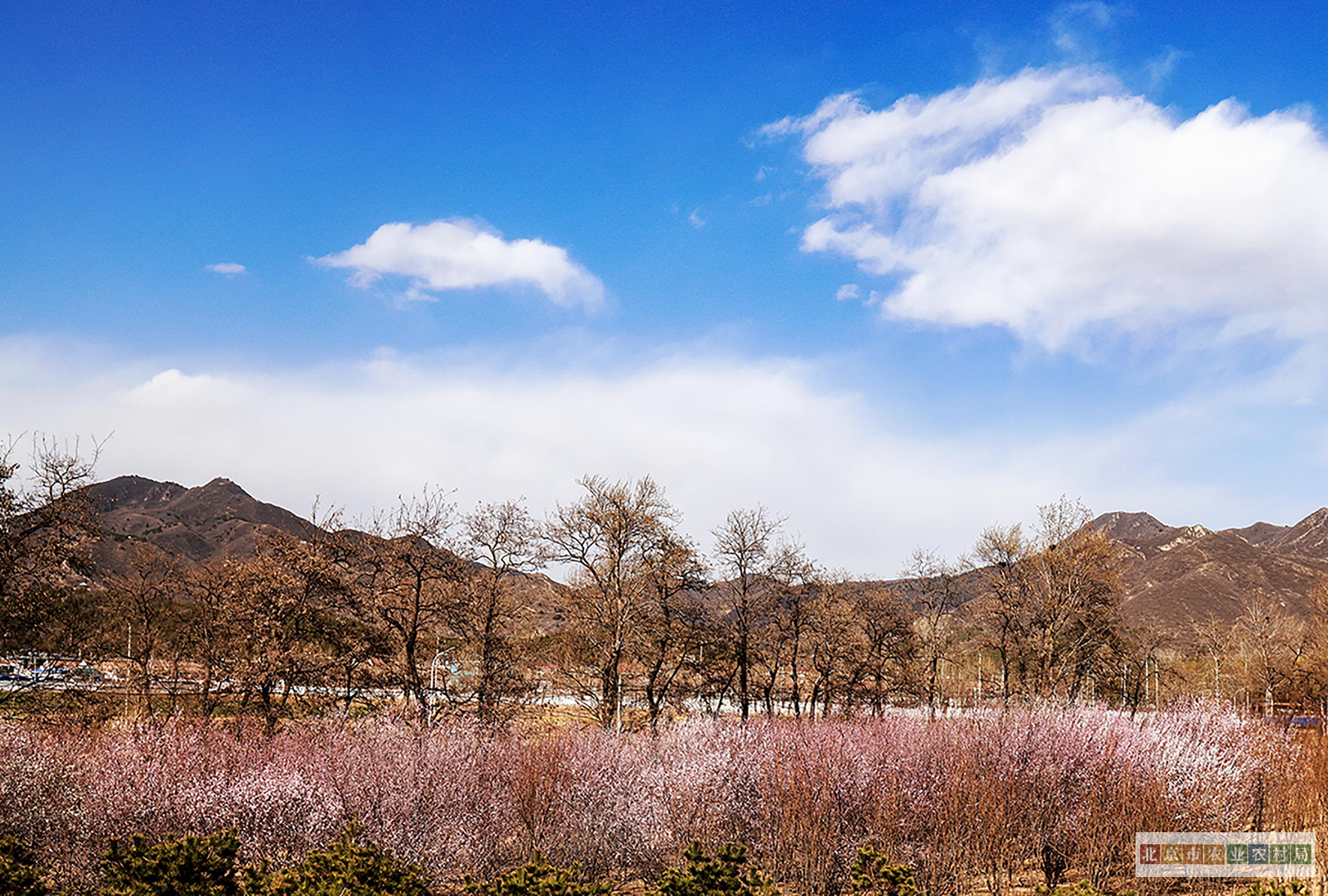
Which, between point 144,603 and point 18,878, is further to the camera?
point 144,603

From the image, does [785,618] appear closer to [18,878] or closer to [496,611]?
[496,611]

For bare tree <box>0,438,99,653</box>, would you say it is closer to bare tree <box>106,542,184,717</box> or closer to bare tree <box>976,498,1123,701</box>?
bare tree <box>106,542,184,717</box>

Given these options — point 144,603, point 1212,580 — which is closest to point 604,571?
point 144,603

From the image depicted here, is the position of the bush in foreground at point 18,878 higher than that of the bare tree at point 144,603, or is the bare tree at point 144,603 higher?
the bare tree at point 144,603

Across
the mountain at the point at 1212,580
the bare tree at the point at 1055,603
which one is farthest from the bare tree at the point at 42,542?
the mountain at the point at 1212,580

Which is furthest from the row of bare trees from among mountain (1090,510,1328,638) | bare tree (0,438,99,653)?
mountain (1090,510,1328,638)

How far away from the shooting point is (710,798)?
9.41m

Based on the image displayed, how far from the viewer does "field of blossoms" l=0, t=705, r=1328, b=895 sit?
8.48m

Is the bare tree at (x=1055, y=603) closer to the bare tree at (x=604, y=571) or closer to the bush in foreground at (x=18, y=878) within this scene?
the bare tree at (x=604, y=571)

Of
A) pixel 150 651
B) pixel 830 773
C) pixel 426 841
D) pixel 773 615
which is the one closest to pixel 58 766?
pixel 426 841

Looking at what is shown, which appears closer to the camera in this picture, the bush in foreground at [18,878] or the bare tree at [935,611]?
the bush in foreground at [18,878]

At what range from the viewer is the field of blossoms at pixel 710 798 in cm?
848

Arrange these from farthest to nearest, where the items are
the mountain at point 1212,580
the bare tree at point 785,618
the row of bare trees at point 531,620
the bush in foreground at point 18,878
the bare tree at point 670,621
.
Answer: the mountain at point 1212,580
the bare tree at point 785,618
the bare tree at point 670,621
the row of bare trees at point 531,620
the bush in foreground at point 18,878

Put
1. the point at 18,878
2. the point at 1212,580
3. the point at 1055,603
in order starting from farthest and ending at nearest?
the point at 1212,580 < the point at 1055,603 < the point at 18,878
